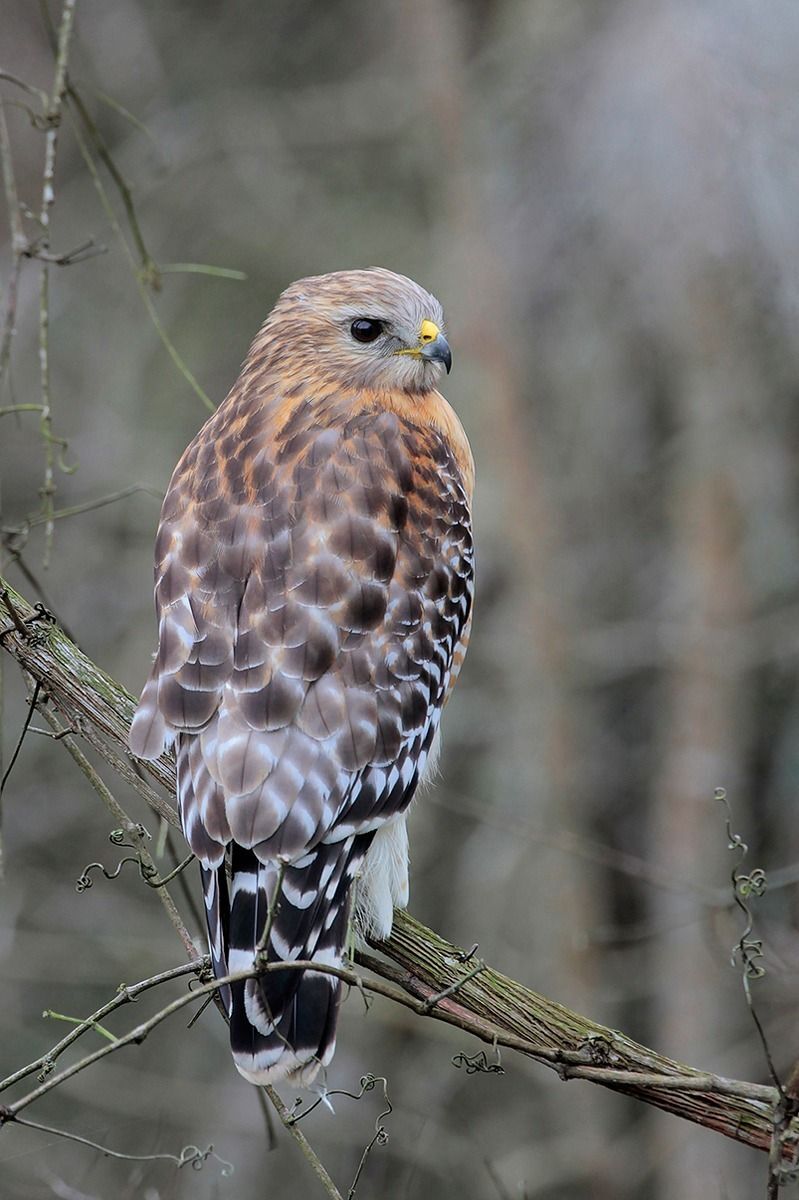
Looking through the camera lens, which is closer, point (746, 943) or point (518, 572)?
point (746, 943)

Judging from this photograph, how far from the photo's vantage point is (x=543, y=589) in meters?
7.05

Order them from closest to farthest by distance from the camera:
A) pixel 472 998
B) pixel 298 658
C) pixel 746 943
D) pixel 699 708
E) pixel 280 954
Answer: pixel 746 943 < pixel 472 998 < pixel 280 954 < pixel 298 658 < pixel 699 708

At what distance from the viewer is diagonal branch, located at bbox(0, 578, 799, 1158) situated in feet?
8.30

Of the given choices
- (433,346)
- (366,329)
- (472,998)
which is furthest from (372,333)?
(472,998)

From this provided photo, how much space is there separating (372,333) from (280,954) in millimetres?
1740

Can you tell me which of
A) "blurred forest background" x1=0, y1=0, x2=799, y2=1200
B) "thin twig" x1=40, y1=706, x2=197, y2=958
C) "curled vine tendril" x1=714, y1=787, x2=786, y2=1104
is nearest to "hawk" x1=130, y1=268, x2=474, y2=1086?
"thin twig" x1=40, y1=706, x2=197, y2=958

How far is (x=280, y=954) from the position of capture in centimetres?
303

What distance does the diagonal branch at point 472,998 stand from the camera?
8.30 feet

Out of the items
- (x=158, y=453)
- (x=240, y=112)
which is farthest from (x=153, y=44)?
(x=158, y=453)

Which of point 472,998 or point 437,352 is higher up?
point 437,352

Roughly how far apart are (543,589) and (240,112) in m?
3.01

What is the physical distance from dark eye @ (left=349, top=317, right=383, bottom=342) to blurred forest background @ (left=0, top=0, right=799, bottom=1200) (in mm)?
2717

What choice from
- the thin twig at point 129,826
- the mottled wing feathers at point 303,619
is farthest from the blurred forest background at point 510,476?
the thin twig at point 129,826

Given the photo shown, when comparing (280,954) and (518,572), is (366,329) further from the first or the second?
(518,572)
